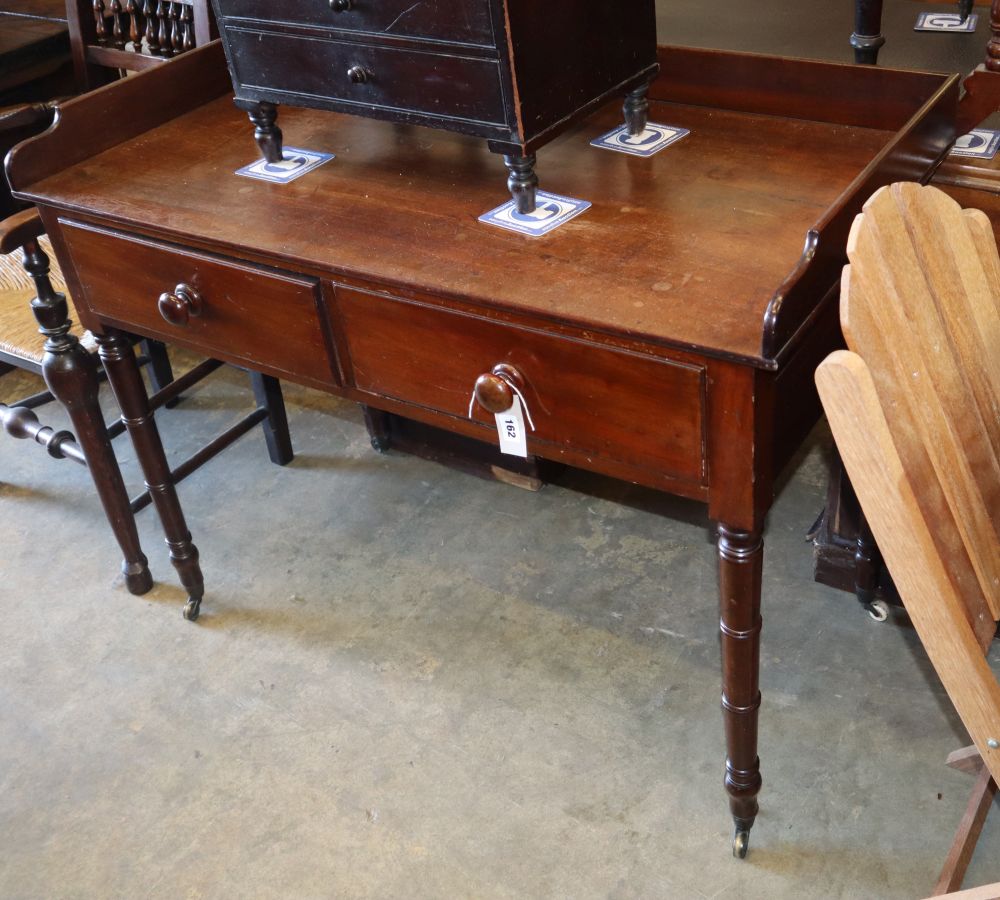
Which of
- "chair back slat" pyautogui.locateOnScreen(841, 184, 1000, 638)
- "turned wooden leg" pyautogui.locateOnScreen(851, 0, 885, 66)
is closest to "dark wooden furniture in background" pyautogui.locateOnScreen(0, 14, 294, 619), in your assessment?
"turned wooden leg" pyautogui.locateOnScreen(851, 0, 885, 66)

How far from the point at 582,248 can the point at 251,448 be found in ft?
4.96

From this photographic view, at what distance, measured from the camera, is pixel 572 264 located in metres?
1.54

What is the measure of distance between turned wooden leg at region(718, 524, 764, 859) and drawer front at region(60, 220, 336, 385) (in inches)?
25.4

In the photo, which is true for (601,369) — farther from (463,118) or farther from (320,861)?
(320,861)

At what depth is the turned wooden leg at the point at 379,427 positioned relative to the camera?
275 centimetres

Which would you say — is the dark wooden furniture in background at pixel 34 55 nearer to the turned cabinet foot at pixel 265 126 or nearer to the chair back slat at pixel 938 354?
the turned cabinet foot at pixel 265 126

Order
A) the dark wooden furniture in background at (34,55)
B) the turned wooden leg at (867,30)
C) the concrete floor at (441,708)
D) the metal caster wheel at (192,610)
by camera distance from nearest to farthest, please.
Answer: the concrete floor at (441,708)
the turned wooden leg at (867,30)
the metal caster wheel at (192,610)
the dark wooden furniture in background at (34,55)

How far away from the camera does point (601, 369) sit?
4.77 ft

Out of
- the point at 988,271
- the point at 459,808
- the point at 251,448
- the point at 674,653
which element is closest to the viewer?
the point at 988,271

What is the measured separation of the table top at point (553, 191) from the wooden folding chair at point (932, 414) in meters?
0.16

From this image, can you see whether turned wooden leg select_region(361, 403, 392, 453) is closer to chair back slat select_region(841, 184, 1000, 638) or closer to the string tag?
the string tag

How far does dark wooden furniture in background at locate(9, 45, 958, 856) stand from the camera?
142 cm

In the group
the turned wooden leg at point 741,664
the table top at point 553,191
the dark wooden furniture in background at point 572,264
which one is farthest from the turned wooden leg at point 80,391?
the turned wooden leg at point 741,664

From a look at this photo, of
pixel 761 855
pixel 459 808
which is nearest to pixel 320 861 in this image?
pixel 459 808
